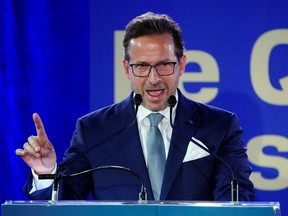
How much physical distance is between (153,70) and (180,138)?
0.25 m

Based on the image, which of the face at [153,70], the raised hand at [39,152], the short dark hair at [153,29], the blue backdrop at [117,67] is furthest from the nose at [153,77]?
the blue backdrop at [117,67]

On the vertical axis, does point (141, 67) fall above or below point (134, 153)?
above

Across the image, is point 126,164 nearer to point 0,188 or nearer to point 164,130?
point 164,130

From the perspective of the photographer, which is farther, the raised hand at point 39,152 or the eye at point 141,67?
the eye at point 141,67

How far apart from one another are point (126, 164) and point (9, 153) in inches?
36.3

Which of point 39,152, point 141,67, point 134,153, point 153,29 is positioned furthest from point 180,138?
point 39,152

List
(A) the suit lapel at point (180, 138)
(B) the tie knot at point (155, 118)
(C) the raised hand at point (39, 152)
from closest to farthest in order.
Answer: (C) the raised hand at point (39, 152), (A) the suit lapel at point (180, 138), (B) the tie knot at point (155, 118)

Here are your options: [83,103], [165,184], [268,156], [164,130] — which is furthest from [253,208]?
[83,103]

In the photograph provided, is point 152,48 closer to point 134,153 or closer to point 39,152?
point 134,153

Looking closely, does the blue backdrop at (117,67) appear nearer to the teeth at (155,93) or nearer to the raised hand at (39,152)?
the teeth at (155,93)

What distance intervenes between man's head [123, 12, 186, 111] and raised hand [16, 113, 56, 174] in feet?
1.44

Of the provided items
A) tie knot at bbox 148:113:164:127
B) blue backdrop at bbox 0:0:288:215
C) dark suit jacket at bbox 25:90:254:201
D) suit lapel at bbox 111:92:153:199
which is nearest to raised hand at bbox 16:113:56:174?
dark suit jacket at bbox 25:90:254:201

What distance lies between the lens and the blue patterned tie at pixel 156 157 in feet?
7.14

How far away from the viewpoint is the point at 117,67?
115 inches
